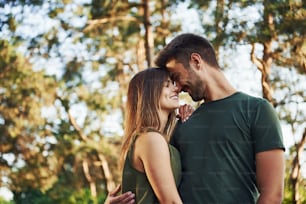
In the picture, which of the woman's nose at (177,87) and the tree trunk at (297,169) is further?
the tree trunk at (297,169)

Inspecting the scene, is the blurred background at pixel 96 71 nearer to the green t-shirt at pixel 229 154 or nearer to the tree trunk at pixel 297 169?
the tree trunk at pixel 297 169

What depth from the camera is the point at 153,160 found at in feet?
4.54

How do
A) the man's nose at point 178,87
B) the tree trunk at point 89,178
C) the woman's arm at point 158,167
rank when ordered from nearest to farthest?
the woman's arm at point 158,167 < the man's nose at point 178,87 < the tree trunk at point 89,178

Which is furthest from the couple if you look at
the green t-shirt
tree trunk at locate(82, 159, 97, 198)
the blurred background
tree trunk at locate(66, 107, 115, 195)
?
tree trunk at locate(82, 159, 97, 198)

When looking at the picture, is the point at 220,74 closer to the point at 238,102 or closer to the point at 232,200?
the point at 238,102

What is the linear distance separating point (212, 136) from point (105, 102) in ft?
25.5

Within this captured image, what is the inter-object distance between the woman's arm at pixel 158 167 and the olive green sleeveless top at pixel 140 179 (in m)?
0.03

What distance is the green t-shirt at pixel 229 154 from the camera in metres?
1.42

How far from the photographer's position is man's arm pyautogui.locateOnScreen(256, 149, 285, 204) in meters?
1.38

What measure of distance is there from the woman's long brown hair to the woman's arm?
4 cm

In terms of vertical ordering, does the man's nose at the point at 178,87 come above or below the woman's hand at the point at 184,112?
above

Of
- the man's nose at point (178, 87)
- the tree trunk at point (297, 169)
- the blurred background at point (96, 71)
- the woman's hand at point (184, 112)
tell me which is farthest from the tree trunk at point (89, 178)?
the man's nose at point (178, 87)

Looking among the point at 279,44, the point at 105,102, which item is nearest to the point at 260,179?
the point at 279,44

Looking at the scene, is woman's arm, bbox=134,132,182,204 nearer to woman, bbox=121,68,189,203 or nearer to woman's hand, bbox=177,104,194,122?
woman, bbox=121,68,189,203
